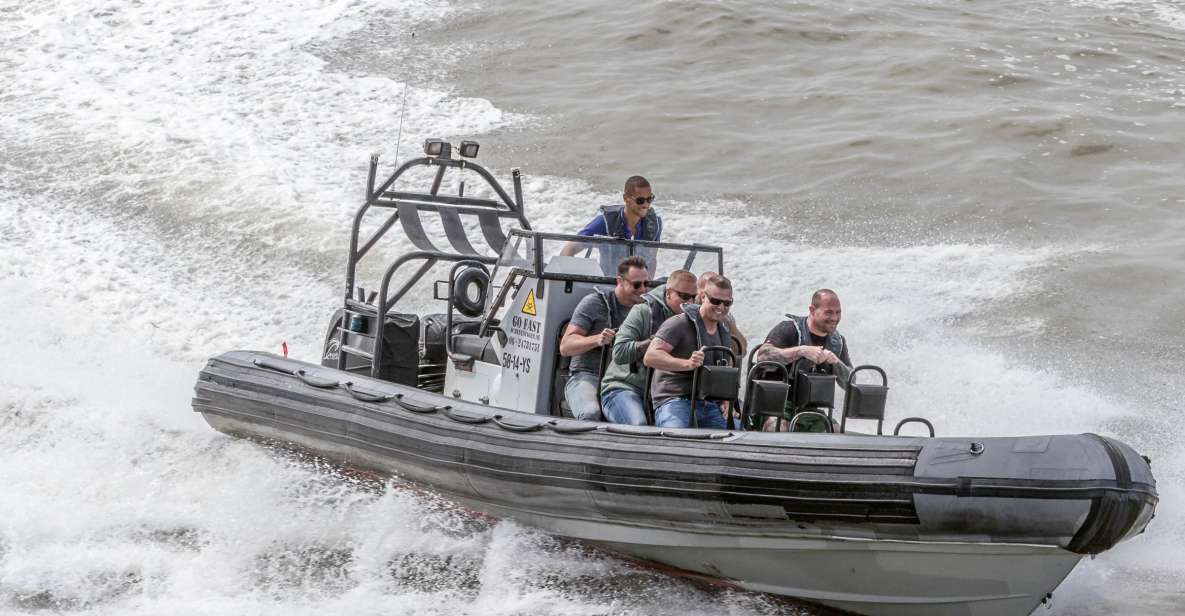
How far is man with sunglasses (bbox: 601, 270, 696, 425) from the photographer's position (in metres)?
5.87

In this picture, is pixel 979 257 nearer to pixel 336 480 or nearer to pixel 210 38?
pixel 336 480

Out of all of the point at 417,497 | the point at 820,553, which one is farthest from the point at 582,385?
the point at 820,553

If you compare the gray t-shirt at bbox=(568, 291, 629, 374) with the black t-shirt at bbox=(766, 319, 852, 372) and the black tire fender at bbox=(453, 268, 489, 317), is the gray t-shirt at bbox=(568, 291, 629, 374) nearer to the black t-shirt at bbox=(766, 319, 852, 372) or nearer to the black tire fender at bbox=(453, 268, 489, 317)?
the black t-shirt at bbox=(766, 319, 852, 372)

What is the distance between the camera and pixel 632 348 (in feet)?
19.2

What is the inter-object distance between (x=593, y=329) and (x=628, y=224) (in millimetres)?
1053

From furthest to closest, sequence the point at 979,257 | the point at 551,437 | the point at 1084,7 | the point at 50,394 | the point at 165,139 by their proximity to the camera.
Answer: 1. the point at 1084,7
2. the point at 165,139
3. the point at 979,257
4. the point at 50,394
5. the point at 551,437

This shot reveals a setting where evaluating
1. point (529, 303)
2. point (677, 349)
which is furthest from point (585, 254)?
point (677, 349)

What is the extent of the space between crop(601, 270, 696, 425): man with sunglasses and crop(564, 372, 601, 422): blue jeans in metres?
0.09

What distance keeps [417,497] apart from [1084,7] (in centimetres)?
1277

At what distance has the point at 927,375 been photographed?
8562 millimetres

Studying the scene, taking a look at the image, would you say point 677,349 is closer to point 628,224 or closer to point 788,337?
point 788,337

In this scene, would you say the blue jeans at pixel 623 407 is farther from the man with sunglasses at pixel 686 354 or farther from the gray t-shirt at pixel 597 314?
the gray t-shirt at pixel 597 314

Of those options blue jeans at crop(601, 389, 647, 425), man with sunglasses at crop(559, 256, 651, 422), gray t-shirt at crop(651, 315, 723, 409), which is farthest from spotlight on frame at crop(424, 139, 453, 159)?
gray t-shirt at crop(651, 315, 723, 409)

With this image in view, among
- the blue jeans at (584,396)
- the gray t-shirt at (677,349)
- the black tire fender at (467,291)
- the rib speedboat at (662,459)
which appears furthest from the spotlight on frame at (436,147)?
the gray t-shirt at (677,349)
